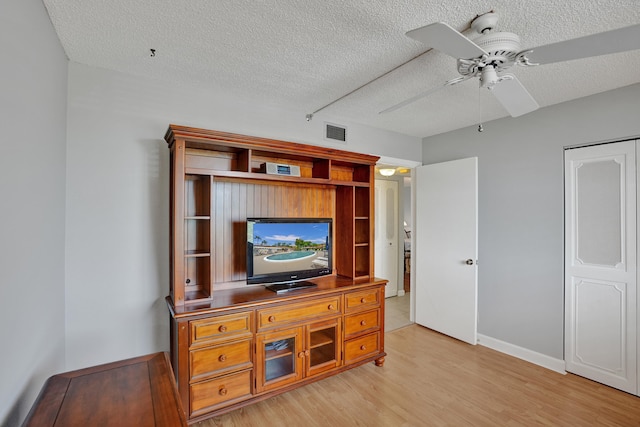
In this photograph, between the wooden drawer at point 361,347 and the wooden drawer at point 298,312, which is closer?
the wooden drawer at point 298,312

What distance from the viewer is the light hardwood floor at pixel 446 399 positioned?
2152mm

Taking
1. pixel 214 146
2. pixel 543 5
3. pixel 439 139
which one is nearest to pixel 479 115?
pixel 439 139

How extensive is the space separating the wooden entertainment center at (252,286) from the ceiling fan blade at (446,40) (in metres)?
1.41

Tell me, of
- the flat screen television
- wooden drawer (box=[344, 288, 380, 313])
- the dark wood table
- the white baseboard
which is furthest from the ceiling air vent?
the white baseboard

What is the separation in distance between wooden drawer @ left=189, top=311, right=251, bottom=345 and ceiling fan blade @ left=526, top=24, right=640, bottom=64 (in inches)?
92.7

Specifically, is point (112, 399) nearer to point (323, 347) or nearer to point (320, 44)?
point (323, 347)

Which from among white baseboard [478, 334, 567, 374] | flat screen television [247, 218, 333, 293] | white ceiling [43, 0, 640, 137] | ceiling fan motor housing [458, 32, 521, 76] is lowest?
white baseboard [478, 334, 567, 374]

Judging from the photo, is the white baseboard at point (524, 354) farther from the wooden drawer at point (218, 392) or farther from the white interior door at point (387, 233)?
the wooden drawer at point (218, 392)

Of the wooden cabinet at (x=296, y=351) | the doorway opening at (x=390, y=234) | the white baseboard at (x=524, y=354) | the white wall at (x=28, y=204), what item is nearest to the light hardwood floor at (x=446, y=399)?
the white baseboard at (x=524, y=354)

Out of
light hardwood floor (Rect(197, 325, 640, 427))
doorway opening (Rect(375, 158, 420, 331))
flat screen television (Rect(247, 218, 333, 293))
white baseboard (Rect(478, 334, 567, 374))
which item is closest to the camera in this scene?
light hardwood floor (Rect(197, 325, 640, 427))

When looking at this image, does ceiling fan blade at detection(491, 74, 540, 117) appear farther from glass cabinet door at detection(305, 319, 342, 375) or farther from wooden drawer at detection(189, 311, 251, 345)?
wooden drawer at detection(189, 311, 251, 345)

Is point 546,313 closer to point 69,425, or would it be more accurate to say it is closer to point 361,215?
point 361,215

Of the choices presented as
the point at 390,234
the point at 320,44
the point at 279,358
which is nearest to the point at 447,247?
the point at 390,234

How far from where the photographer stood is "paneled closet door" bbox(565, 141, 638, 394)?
2.49 m
